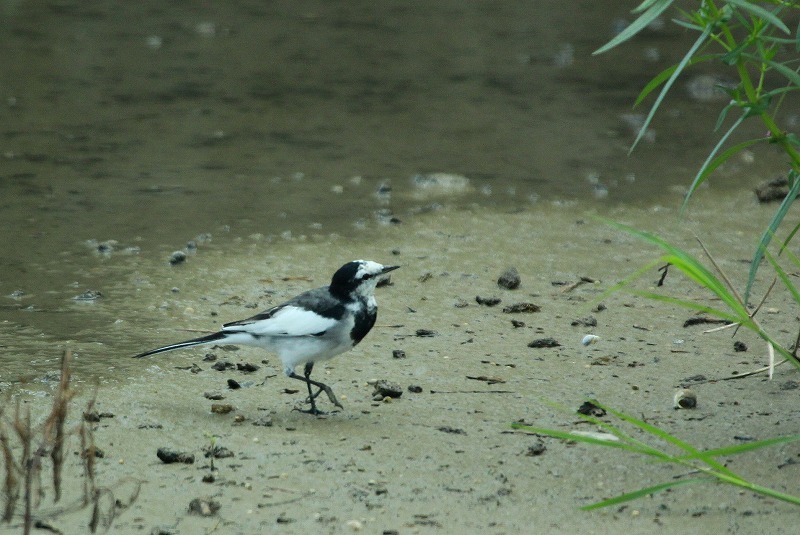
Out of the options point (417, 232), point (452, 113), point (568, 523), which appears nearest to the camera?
point (568, 523)

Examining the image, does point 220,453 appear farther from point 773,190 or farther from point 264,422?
point 773,190

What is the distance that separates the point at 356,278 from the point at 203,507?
1595 millimetres

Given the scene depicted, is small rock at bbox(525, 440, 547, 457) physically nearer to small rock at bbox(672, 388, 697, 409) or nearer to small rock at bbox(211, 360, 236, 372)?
small rock at bbox(672, 388, 697, 409)

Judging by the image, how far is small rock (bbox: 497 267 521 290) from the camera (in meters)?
6.97

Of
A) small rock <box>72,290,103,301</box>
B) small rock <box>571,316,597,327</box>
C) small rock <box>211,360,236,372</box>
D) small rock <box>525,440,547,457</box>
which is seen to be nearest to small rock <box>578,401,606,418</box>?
small rock <box>525,440,547,457</box>

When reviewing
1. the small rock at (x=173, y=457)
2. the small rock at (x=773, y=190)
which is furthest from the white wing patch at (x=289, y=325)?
the small rock at (x=773, y=190)

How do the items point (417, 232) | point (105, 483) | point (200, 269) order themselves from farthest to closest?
point (417, 232) → point (200, 269) → point (105, 483)

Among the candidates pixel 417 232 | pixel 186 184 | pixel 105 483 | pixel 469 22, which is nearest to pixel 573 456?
pixel 105 483

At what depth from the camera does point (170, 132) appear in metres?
10.3

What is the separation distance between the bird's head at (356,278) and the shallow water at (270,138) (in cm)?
124

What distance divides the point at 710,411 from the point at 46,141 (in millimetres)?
6759

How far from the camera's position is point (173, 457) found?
15.0 ft

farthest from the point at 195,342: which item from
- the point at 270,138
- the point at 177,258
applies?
the point at 270,138

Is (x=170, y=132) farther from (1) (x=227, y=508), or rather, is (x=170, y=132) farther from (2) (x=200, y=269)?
(1) (x=227, y=508)
